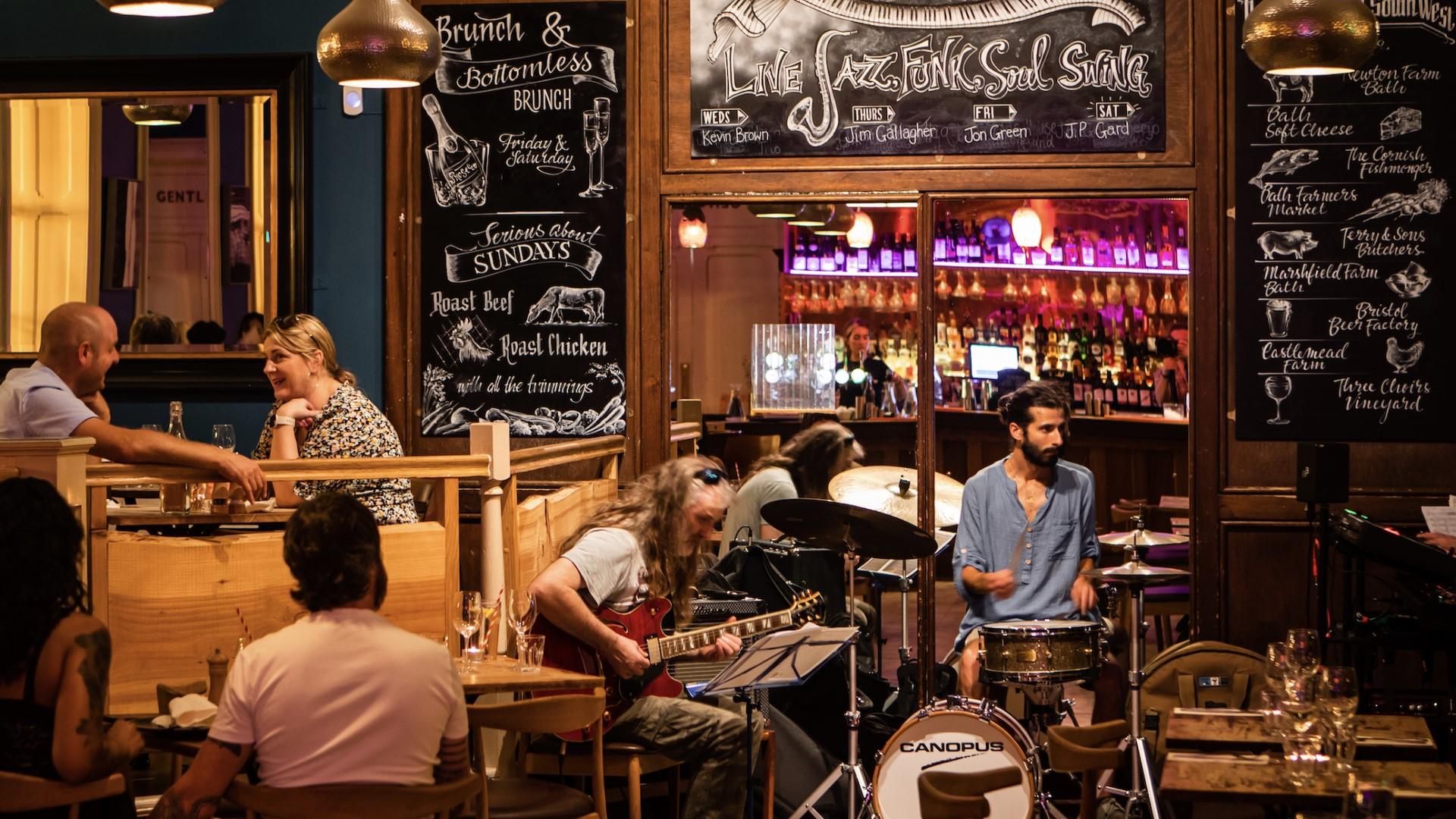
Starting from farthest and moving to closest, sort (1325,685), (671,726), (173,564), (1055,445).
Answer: (1055,445) < (671,726) < (173,564) < (1325,685)

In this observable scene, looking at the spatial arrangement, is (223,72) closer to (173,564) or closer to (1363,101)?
(173,564)

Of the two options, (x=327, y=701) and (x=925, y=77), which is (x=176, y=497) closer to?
(x=327, y=701)

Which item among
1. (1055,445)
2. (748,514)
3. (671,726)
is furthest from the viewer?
(748,514)

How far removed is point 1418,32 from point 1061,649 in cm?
300

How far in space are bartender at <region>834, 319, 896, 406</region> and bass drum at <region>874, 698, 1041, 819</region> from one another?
2358mm

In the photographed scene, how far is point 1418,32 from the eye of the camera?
19.9 feet

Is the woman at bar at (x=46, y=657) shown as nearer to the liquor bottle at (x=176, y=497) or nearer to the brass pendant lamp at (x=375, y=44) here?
the brass pendant lamp at (x=375, y=44)

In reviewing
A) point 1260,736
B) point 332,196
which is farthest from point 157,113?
point 1260,736

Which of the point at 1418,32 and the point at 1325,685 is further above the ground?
the point at 1418,32

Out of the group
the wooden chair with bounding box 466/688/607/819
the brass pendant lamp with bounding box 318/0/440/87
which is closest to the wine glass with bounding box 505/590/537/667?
the wooden chair with bounding box 466/688/607/819

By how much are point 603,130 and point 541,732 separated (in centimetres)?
327

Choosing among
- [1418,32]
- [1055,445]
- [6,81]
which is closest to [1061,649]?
[1055,445]

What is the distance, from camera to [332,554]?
3.16 m

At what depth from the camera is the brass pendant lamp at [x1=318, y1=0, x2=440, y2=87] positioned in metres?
4.20
